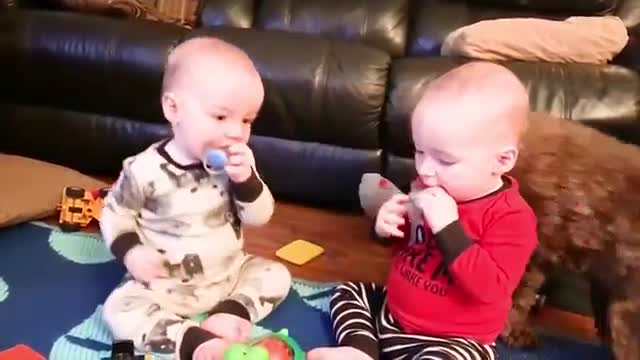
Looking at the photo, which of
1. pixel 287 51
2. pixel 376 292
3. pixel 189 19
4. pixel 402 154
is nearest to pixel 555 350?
pixel 376 292

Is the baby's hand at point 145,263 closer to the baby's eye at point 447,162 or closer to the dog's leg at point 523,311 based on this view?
the baby's eye at point 447,162

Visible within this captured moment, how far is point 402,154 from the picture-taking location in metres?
2.06

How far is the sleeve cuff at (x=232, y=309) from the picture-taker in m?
1.57

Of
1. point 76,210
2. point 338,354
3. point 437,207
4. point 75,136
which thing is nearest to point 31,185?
point 76,210

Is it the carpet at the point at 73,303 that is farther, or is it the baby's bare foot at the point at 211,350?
the carpet at the point at 73,303

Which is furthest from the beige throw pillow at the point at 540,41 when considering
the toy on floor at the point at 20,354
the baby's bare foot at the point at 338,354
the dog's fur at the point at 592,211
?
the toy on floor at the point at 20,354

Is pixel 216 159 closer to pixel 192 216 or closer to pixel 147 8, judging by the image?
pixel 192 216

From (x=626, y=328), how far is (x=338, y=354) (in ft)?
1.62

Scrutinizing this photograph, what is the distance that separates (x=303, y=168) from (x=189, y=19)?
2.15 feet

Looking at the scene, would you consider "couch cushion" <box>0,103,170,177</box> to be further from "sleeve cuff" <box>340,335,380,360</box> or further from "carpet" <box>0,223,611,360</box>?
"sleeve cuff" <box>340,335,380,360</box>

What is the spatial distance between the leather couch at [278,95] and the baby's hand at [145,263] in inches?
23.9

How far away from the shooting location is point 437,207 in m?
1.38

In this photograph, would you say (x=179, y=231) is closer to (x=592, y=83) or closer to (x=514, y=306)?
(x=514, y=306)

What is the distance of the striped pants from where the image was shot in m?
1.43
